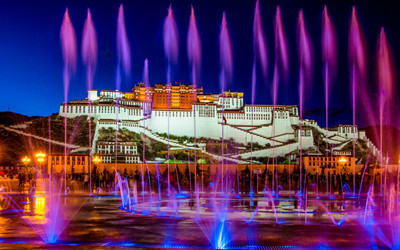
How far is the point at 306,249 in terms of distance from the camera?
8.62 meters

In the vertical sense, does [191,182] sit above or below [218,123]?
below

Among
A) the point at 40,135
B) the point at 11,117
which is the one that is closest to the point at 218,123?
the point at 40,135

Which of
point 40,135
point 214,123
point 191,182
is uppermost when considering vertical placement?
point 214,123

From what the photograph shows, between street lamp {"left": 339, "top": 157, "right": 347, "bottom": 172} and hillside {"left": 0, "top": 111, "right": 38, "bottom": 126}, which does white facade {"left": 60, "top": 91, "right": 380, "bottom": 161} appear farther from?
hillside {"left": 0, "top": 111, "right": 38, "bottom": 126}

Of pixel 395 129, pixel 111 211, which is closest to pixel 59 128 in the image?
pixel 111 211

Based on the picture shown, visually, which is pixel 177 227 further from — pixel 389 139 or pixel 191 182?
pixel 389 139

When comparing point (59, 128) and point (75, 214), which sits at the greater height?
point (59, 128)

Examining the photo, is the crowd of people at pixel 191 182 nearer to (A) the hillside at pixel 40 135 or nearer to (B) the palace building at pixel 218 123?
(A) the hillside at pixel 40 135

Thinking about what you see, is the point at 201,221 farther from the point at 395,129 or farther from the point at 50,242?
the point at 395,129

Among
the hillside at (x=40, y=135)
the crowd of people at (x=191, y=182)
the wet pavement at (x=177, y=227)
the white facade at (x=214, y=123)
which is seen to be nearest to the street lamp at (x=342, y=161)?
the crowd of people at (x=191, y=182)

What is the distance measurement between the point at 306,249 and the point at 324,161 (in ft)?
161

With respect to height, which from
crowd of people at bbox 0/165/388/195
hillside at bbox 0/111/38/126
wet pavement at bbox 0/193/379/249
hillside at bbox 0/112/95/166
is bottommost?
crowd of people at bbox 0/165/388/195

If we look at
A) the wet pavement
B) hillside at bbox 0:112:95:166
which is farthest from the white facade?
the wet pavement

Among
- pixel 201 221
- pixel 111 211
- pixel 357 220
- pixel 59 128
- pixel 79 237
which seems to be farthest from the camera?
pixel 59 128
